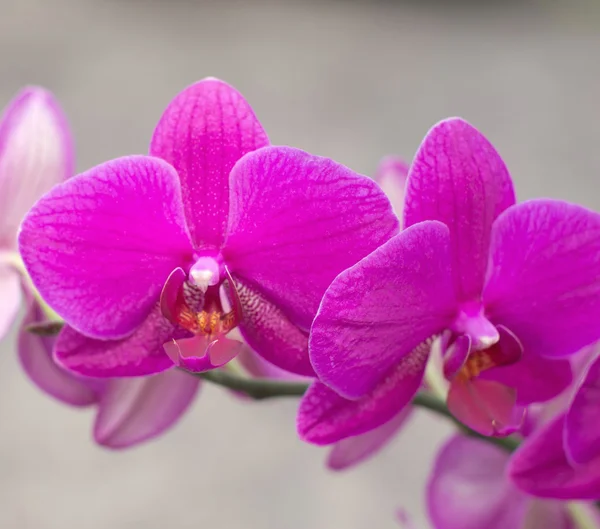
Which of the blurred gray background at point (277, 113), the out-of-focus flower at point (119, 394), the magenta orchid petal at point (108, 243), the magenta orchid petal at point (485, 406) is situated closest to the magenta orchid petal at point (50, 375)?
the out-of-focus flower at point (119, 394)

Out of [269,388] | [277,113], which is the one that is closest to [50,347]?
Answer: [269,388]

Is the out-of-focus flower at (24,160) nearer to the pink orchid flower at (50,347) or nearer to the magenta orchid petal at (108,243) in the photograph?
the pink orchid flower at (50,347)

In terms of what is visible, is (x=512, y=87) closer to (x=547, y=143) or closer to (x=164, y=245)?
(x=547, y=143)

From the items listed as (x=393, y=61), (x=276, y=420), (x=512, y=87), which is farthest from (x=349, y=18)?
(x=276, y=420)

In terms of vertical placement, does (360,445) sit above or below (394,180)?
below

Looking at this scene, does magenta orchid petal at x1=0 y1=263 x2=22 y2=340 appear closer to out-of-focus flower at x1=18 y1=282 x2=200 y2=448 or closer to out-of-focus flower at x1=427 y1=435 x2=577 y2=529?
out-of-focus flower at x1=18 y1=282 x2=200 y2=448

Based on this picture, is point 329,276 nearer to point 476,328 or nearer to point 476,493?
point 476,328
